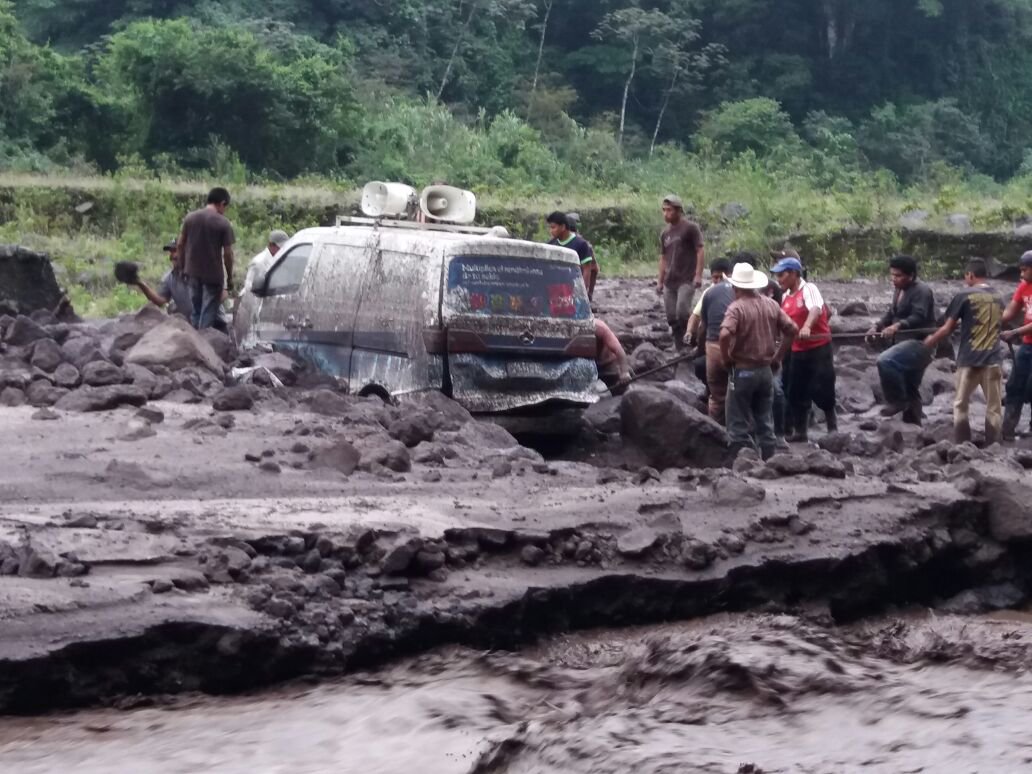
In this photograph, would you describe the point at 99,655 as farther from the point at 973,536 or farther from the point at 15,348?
the point at 15,348

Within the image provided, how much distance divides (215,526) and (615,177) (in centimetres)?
2767

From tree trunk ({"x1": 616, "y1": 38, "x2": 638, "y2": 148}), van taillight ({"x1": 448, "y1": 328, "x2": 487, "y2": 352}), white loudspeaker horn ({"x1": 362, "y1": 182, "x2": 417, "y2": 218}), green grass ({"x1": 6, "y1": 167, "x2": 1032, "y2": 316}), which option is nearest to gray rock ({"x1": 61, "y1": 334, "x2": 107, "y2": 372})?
white loudspeaker horn ({"x1": 362, "y1": 182, "x2": 417, "y2": 218})

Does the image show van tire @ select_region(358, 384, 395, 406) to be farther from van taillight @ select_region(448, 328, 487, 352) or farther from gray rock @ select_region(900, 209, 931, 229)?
gray rock @ select_region(900, 209, 931, 229)

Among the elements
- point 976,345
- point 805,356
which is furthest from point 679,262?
point 976,345

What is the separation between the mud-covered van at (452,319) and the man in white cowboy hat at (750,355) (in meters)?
1.06

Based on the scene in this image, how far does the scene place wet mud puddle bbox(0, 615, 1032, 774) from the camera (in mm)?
4465

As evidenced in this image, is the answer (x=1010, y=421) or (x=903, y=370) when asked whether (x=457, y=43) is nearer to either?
(x=903, y=370)

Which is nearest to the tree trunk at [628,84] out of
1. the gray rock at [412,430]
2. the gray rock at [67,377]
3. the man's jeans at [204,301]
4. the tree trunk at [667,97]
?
the tree trunk at [667,97]

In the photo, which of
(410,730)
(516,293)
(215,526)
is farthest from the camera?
(516,293)

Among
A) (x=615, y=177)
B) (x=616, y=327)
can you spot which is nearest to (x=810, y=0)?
(x=615, y=177)

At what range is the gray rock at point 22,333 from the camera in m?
11.9

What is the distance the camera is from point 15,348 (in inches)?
461

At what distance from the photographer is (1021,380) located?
Result: 11.3 m

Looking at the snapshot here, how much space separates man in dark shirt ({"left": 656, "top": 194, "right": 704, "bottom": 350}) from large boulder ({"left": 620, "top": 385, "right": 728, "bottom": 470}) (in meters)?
3.19
